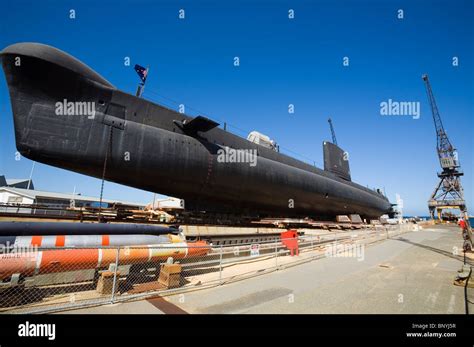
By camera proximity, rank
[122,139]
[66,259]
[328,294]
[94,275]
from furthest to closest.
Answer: [122,139] < [94,275] < [328,294] < [66,259]

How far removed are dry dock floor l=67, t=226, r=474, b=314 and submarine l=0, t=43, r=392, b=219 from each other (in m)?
5.05

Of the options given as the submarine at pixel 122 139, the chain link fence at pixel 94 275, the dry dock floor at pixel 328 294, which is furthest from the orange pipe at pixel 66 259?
the submarine at pixel 122 139

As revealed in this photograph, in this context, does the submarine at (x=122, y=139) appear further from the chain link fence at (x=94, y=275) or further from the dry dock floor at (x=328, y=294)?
the dry dock floor at (x=328, y=294)

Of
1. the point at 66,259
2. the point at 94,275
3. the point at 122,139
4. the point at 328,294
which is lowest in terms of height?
the point at 328,294

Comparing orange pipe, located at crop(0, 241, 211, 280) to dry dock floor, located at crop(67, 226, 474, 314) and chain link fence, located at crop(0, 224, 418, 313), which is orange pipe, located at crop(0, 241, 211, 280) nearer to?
chain link fence, located at crop(0, 224, 418, 313)

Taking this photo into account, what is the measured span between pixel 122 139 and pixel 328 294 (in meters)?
9.18

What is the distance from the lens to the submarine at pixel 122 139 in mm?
9023

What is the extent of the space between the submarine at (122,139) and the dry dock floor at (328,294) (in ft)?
16.6

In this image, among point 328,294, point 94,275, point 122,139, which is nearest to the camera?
point 328,294

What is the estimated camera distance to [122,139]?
33.8ft

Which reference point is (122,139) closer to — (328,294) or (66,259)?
(66,259)

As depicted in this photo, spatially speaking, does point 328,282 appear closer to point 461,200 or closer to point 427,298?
point 427,298

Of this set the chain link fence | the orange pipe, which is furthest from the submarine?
the orange pipe

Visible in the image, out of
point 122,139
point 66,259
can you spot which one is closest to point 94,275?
point 66,259
